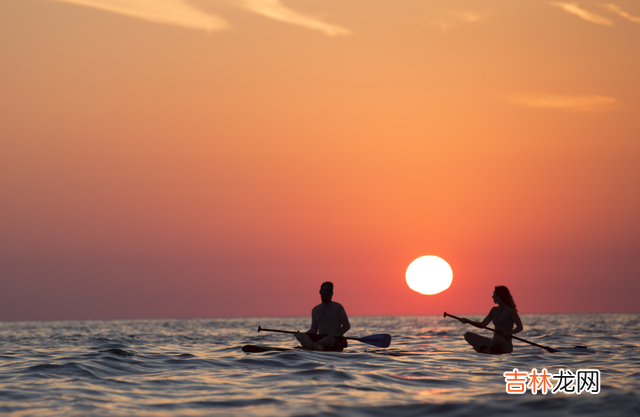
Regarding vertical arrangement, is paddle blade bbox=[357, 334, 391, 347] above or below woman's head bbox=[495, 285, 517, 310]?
below

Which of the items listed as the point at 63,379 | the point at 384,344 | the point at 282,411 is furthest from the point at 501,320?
the point at 63,379

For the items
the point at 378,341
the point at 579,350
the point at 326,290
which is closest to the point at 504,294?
the point at 579,350

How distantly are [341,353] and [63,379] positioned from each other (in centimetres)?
788

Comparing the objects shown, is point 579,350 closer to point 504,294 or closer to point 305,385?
point 504,294

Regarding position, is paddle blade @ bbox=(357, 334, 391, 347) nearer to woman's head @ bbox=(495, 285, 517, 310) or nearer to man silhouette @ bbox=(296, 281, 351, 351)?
man silhouette @ bbox=(296, 281, 351, 351)
